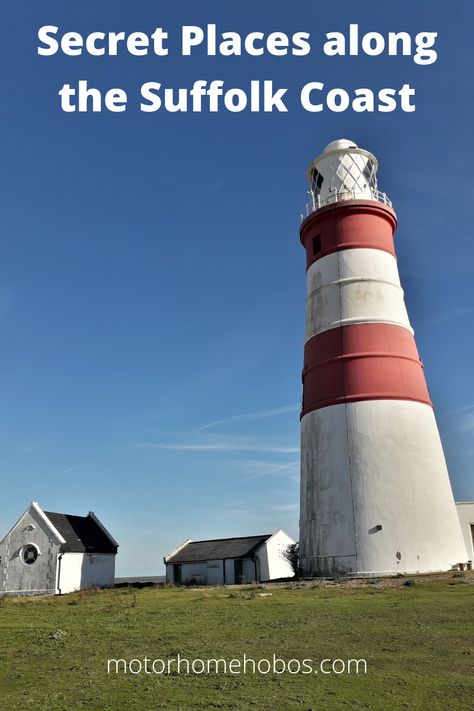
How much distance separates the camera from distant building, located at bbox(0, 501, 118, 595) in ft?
115

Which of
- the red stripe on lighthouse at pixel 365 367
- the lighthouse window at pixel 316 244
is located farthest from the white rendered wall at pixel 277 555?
the lighthouse window at pixel 316 244

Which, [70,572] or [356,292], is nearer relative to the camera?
[356,292]

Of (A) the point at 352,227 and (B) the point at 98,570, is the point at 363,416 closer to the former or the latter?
(A) the point at 352,227

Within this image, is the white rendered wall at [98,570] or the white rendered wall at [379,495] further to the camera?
the white rendered wall at [98,570]

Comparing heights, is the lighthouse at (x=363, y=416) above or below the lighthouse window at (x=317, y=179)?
below

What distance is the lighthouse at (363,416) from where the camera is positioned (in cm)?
2398

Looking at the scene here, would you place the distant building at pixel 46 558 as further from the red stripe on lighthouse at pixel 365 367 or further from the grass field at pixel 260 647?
the red stripe on lighthouse at pixel 365 367

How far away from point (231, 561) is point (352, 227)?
78.8 feet

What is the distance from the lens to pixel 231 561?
1543 inches

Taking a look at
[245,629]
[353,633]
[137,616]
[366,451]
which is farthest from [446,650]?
[366,451]

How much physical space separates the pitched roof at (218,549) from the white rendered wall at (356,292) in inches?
717

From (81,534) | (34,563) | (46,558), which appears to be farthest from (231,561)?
(34,563)

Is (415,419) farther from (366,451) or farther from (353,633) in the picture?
(353,633)

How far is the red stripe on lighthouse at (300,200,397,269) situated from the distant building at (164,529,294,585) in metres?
21.2
